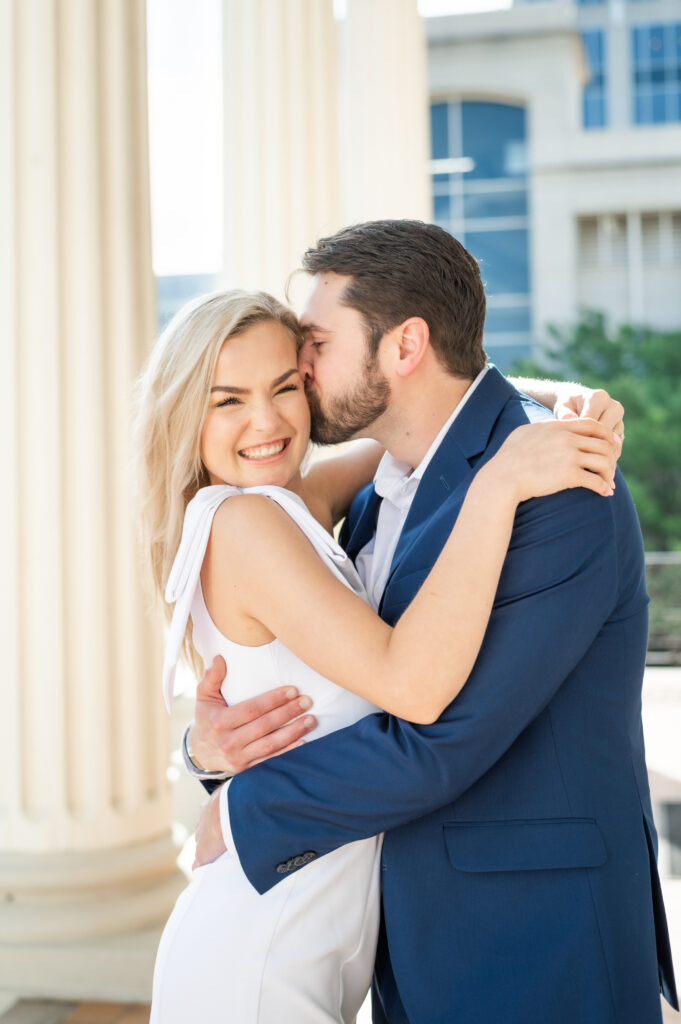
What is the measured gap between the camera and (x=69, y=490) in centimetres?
279

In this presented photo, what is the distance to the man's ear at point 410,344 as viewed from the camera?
2.12 m

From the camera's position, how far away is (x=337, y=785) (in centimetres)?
169

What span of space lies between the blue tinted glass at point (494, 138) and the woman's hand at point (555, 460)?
2632 centimetres

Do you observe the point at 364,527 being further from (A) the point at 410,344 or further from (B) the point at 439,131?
(B) the point at 439,131

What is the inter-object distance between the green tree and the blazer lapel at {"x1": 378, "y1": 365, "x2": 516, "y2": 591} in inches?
626

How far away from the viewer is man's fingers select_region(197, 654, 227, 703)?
1.94 metres

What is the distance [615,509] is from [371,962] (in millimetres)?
950

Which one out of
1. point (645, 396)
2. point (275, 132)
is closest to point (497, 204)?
point (645, 396)

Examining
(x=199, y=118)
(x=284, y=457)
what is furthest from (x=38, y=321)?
(x=199, y=118)

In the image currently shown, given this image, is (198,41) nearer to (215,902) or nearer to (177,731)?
(177,731)

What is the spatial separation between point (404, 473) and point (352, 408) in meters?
0.20

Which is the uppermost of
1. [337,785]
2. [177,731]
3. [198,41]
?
→ [198,41]

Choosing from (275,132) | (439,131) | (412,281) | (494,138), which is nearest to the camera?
(412,281)

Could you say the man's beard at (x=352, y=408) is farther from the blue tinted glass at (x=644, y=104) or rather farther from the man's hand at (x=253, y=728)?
the blue tinted glass at (x=644, y=104)
